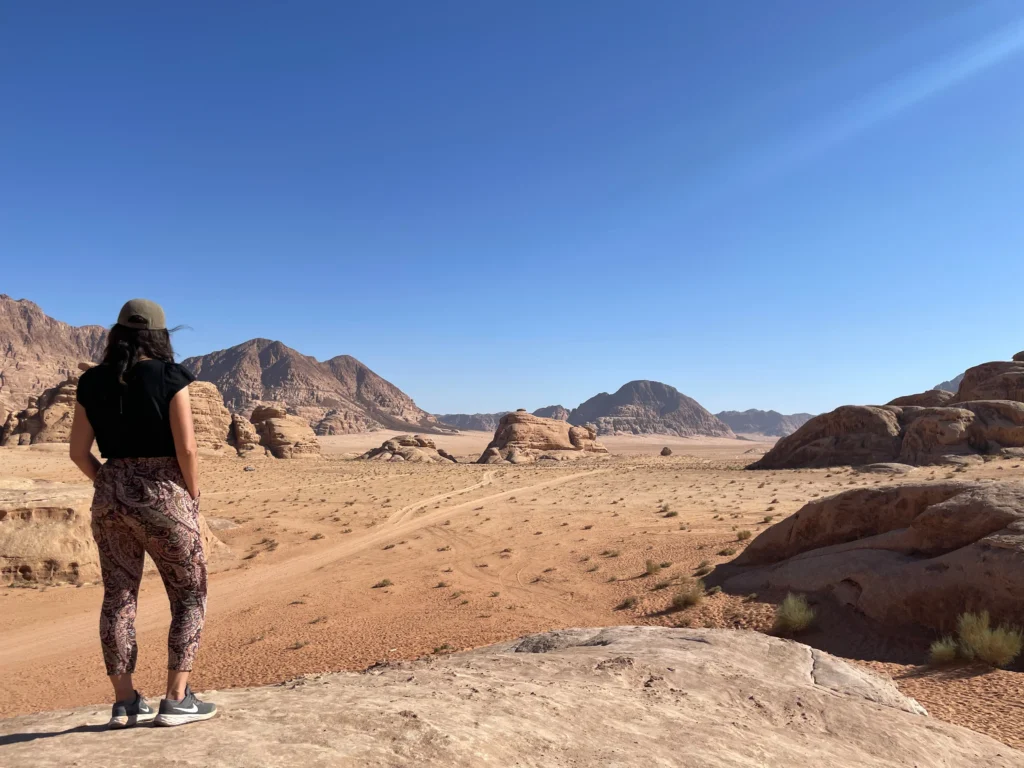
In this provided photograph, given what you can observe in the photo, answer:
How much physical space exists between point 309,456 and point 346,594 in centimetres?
4904

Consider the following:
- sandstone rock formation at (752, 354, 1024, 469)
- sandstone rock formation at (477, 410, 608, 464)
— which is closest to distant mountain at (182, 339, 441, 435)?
sandstone rock formation at (477, 410, 608, 464)

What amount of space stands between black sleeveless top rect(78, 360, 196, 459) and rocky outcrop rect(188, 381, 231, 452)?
48399 mm

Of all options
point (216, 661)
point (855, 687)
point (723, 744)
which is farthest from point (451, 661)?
point (216, 661)

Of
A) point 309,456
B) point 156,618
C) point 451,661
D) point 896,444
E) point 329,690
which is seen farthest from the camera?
point 309,456

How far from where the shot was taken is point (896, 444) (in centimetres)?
3334

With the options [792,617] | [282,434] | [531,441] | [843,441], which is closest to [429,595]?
[792,617]

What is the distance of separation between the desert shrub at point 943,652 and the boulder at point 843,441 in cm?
2987

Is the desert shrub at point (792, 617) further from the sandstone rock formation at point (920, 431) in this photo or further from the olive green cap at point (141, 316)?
the sandstone rock formation at point (920, 431)

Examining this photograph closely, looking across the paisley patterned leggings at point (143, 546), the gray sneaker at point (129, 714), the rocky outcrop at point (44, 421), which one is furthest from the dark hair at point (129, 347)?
the rocky outcrop at point (44, 421)

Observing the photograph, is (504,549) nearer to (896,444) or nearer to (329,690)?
(329,690)

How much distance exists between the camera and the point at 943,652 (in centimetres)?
614

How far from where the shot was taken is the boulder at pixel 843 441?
33500mm

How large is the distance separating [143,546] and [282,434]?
188 feet

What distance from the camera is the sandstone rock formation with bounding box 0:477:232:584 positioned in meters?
11.3
